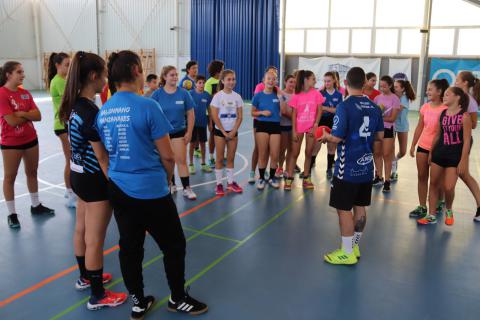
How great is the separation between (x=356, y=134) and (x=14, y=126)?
11.8ft

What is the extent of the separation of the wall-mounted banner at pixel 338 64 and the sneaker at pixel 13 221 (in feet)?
46.3

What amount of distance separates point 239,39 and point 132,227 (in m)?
18.5

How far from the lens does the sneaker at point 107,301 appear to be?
126 inches

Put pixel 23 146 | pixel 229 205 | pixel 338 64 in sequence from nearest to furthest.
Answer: pixel 23 146 < pixel 229 205 < pixel 338 64

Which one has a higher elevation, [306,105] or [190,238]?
[306,105]

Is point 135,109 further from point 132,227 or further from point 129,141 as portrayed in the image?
point 132,227

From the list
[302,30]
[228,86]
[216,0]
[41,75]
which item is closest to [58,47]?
[41,75]

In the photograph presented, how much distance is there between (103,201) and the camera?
9.92ft

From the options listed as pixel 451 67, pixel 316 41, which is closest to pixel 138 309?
pixel 451 67

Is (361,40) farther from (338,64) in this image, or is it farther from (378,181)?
(378,181)

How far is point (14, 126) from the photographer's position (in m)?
4.55

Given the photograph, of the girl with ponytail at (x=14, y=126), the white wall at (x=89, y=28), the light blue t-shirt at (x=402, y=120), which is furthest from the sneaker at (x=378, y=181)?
the white wall at (x=89, y=28)

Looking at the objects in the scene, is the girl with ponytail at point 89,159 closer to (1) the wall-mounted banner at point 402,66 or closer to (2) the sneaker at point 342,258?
(2) the sneaker at point 342,258

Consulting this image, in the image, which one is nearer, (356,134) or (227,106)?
(356,134)
